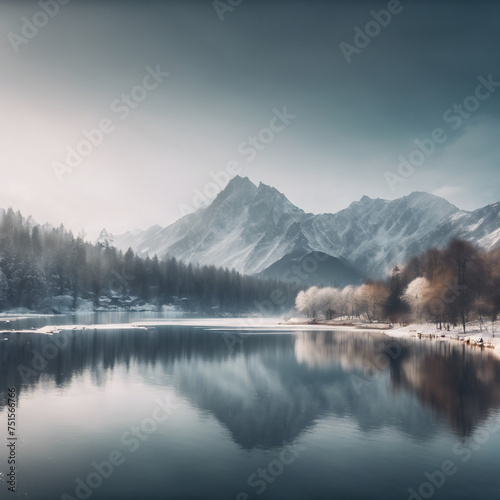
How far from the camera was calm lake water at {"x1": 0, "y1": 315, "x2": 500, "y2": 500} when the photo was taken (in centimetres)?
2288

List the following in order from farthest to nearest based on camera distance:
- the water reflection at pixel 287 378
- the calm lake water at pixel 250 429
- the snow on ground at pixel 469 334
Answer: the snow on ground at pixel 469 334 → the water reflection at pixel 287 378 → the calm lake water at pixel 250 429

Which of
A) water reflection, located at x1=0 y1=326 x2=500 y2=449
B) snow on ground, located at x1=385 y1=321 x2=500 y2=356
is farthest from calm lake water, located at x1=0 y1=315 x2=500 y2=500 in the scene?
snow on ground, located at x1=385 y1=321 x2=500 y2=356

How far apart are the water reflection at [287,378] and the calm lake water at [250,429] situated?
0.21m

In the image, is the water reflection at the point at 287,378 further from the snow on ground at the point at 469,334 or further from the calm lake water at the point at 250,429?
the snow on ground at the point at 469,334

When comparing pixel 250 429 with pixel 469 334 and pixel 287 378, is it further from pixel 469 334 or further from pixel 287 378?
pixel 469 334

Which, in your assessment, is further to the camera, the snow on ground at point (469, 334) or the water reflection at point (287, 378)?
the snow on ground at point (469, 334)

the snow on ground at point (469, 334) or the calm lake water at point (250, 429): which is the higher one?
the calm lake water at point (250, 429)

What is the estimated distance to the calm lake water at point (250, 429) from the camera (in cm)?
2288

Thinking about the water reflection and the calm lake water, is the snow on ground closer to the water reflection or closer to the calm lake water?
the water reflection

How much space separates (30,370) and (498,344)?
82.8 meters

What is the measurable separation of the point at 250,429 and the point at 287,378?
22.1m

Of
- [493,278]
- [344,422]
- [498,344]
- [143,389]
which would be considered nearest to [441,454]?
[344,422]

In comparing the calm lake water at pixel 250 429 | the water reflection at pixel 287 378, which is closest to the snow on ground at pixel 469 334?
the water reflection at pixel 287 378

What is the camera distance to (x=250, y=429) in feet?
107
